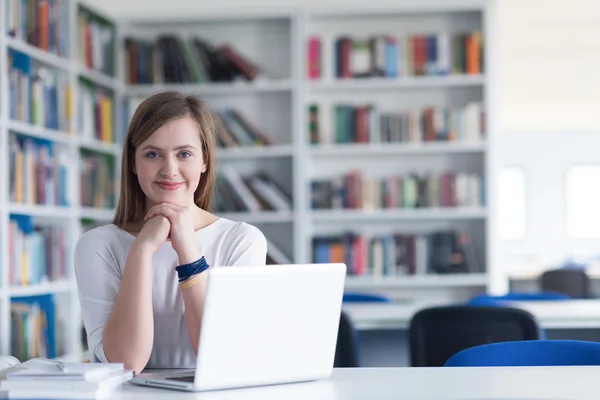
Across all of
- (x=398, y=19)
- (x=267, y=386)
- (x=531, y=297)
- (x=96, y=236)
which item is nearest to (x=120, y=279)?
(x=96, y=236)

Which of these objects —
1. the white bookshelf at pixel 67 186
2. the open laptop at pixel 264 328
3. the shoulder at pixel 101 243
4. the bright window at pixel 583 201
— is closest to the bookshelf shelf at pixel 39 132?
the white bookshelf at pixel 67 186

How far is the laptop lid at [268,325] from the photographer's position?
1.38 meters

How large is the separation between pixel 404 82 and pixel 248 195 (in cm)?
114

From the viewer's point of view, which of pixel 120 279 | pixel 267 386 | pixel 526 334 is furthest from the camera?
pixel 526 334

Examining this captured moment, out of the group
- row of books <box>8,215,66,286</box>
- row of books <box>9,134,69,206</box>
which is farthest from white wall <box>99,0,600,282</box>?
row of books <box>8,215,66,286</box>

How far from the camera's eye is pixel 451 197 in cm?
535

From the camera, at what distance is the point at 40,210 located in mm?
4391

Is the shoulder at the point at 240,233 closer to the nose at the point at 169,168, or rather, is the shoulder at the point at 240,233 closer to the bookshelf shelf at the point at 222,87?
the nose at the point at 169,168

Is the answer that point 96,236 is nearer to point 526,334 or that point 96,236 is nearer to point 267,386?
point 267,386

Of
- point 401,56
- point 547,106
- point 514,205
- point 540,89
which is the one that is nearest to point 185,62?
point 401,56

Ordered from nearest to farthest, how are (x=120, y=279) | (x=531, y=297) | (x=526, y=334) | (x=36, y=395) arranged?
1. (x=36, y=395)
2. (x=120, y=279)
3. (x=526, y=334)
4. (x=531, y=297)

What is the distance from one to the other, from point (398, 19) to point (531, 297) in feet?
7.01

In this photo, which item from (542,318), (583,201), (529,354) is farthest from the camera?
(583,201)

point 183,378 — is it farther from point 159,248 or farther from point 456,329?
point 456,329
